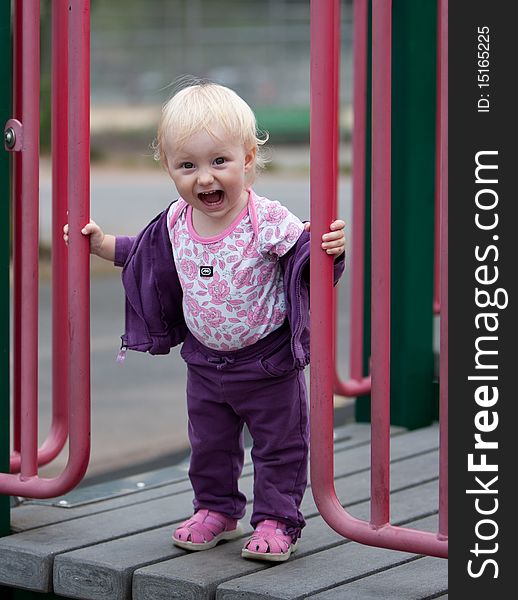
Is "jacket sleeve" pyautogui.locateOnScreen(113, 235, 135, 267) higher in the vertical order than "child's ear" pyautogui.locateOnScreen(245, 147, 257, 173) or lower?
lower

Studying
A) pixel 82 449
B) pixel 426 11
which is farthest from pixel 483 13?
pixel 426 11

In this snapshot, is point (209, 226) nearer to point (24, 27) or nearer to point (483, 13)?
point (24, 27)

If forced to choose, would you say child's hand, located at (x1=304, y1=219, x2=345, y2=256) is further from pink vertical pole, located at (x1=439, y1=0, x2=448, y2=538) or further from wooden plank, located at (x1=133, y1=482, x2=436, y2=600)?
wooden plank, located at (x1=133, y1=482, x2=436, y2=600)

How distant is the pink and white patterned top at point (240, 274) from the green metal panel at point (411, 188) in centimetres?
155

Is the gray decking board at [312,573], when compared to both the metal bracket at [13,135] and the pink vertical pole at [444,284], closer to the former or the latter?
the pink vertical pole at [444,284]

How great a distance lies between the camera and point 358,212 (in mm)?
4559

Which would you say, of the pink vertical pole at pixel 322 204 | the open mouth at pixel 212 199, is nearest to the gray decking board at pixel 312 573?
the pink vertical pole at pixel 322 204

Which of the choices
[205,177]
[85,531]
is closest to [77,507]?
[85,531]

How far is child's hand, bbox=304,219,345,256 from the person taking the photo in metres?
2.72

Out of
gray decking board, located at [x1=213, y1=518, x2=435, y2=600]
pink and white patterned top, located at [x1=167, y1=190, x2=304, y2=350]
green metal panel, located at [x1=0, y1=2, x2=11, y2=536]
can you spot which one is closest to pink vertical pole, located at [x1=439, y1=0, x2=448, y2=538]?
gray decking board, located at [x1=213, y1=518, x2=435, y2=600]

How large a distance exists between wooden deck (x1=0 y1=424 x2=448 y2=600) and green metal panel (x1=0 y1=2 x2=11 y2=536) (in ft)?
0.66

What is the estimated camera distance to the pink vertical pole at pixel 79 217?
3.00 meters

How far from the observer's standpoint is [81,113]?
3008mm

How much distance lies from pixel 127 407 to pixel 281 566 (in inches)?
127
